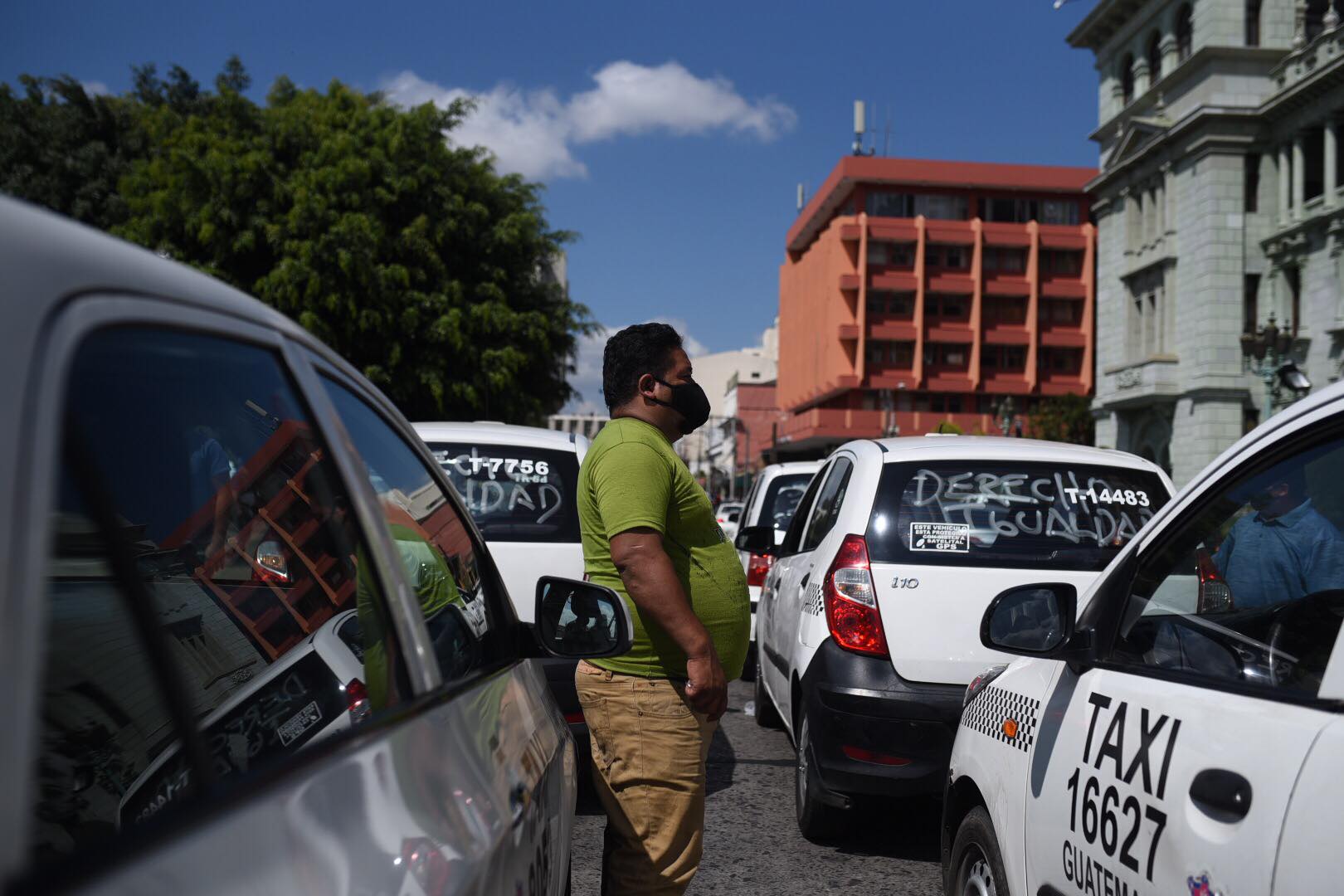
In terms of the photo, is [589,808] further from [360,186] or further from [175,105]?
[175,105]

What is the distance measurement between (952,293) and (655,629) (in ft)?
227

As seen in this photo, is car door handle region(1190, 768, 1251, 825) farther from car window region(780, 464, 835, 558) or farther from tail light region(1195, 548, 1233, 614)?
car window region(780, 464, 835, 558)

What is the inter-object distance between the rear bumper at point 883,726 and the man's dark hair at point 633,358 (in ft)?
6.34

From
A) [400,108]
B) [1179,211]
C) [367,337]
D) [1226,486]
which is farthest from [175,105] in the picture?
[1226,486]

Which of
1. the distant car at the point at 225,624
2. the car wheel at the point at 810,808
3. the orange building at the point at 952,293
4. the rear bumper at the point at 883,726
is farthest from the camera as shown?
the orange building at the point at 952,293

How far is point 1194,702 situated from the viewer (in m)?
2.13

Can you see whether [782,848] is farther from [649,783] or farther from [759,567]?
[759,567]

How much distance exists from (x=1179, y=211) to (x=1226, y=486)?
152 feet

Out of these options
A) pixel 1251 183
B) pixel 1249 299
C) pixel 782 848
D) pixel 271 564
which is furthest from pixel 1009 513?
pixel 1251 183

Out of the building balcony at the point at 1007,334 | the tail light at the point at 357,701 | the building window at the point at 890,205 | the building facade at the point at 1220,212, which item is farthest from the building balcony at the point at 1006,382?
the tail light at the point at 357,701

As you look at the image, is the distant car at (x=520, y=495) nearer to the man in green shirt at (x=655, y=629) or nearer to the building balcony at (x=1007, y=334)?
the man in green shirt at (x=655, y=629)

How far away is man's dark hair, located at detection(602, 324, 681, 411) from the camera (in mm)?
3398

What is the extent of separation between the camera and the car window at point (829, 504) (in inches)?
225

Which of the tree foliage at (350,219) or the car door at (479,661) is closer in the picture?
the car door at (479,661)
